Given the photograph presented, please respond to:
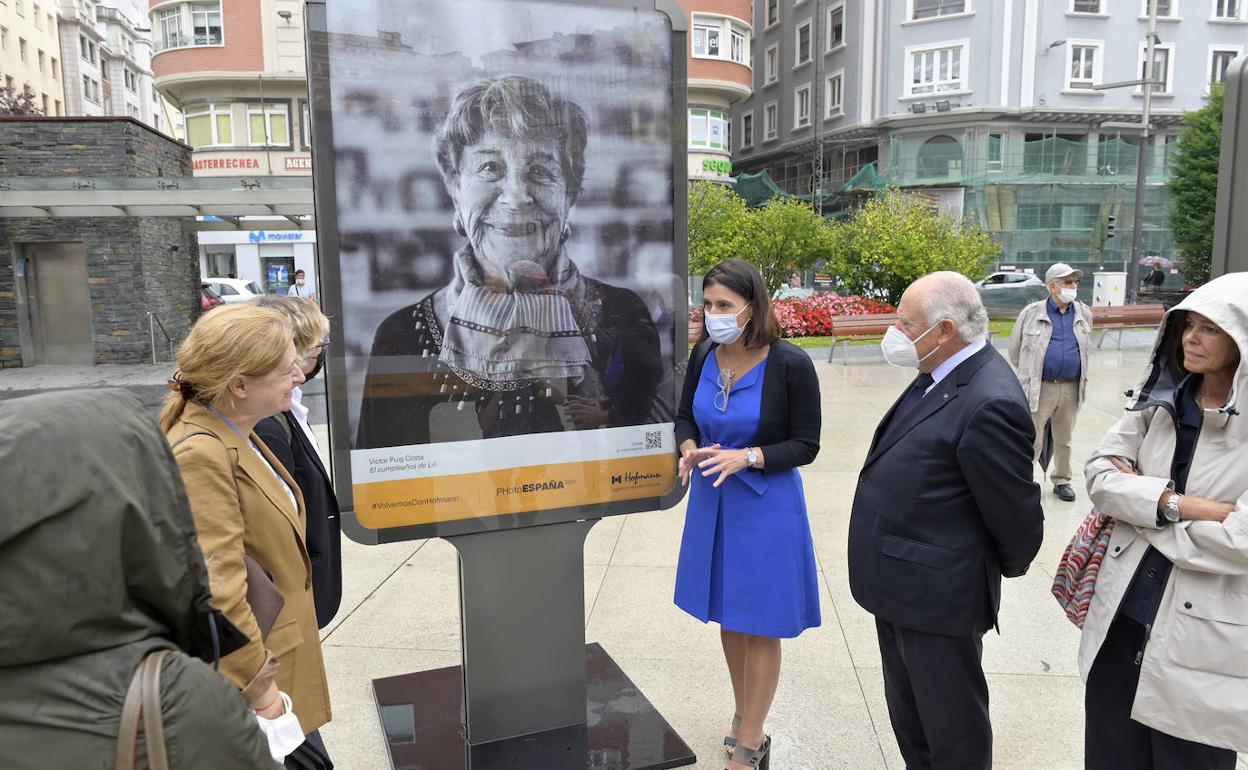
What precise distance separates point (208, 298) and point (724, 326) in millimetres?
23369

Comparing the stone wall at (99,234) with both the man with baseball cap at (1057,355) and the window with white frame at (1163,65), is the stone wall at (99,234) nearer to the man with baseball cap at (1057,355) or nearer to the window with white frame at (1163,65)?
the man with baseball cap at (1057,355)

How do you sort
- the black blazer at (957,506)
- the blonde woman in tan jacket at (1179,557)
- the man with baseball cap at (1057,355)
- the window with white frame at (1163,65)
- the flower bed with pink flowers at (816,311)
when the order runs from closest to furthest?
the blonde woman in tan jacket at (1179,557)
the black blazer at (957,506)
the man with baseball cap at (1057,355)
the flower bed with pink flowers at (816,311)
the window with white frame at (1163,65)

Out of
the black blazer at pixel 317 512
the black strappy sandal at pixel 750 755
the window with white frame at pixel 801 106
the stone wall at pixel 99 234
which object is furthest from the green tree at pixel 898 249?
the window with white frame at pixel 801 106

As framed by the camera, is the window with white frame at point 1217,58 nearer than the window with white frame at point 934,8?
No

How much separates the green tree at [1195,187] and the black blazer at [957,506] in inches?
1326

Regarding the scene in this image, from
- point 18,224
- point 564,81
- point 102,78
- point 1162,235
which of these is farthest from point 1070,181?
point 102,78

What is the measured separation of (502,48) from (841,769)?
288 cm

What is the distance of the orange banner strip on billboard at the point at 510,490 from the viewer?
2.98 metres

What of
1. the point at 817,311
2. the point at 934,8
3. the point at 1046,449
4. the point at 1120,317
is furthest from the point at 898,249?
the point at 934,8

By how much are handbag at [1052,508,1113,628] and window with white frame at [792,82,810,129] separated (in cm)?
4802

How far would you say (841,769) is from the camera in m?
3.34

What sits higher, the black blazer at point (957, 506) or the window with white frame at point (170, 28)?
the window with white frame at point (170, 28)

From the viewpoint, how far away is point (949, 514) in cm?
264

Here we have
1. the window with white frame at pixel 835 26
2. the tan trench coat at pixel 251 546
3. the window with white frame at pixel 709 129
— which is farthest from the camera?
the window with white frame at pixel 835 26
